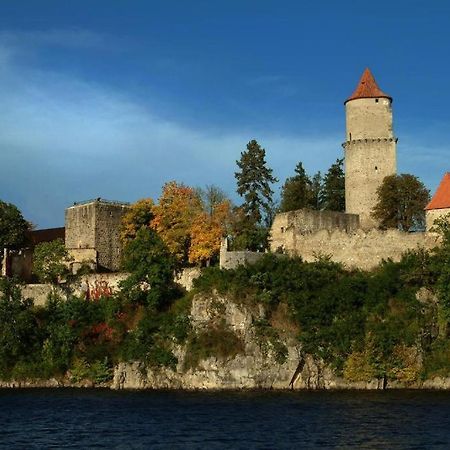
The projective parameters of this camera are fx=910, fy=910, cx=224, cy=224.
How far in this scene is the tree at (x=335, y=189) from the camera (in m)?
68.2

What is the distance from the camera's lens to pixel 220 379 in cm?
4934

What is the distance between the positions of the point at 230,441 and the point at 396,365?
56.1ft

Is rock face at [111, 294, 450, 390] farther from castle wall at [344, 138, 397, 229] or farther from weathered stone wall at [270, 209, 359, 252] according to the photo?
castle wall at [344, 138, 397, 229]

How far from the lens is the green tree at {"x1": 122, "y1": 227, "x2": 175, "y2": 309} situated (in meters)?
55.2

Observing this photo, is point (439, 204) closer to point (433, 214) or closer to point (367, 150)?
point (433, 214)

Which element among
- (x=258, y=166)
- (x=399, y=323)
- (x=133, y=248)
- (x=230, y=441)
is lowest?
(x=230, y=441)

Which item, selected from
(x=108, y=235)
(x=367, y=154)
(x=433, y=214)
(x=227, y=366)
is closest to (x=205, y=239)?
(x=108, y=235)

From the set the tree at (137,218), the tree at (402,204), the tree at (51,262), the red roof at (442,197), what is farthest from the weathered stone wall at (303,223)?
the tree at (51,262)

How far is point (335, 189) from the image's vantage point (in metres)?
68.4

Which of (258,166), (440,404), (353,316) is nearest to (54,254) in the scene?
(258,166)

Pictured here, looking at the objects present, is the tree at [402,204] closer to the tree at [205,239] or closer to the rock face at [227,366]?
the tree at [205,239]

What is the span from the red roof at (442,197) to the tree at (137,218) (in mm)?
20733

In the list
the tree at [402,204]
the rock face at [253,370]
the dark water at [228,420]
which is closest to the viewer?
the dark water at [228,420]

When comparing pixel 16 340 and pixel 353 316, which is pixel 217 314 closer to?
pixel 353 316
